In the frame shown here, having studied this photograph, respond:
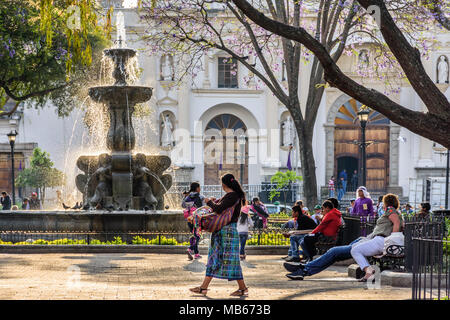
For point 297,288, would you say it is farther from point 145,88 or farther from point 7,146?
point 7,146

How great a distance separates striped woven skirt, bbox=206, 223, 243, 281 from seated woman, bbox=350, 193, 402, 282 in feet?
6.94

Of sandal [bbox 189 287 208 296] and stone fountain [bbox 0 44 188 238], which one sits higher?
stone fountain [bbox 0 44 188 238]

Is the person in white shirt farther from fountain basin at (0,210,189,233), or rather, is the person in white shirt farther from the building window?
the building window

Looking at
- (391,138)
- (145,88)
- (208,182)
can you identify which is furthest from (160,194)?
(391,138)

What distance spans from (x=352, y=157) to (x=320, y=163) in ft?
7.32

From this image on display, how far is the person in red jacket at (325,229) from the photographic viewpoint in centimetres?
1295

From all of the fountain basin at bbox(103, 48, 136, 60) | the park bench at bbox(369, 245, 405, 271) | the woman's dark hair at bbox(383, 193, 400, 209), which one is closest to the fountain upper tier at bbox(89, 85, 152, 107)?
the fountain basin at bbox(103, 48, 136, 60)

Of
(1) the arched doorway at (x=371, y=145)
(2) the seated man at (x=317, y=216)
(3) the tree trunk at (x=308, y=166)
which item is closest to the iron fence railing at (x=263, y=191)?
(1) the arched doorway at (x=371, y=145)

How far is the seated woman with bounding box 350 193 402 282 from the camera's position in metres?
10.7

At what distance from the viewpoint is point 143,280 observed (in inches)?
440

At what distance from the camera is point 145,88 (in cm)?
1908

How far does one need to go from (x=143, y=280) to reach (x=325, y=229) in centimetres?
350

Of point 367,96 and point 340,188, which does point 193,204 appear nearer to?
point 367,96

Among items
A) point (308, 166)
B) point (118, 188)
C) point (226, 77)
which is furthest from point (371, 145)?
point (118, 188)
